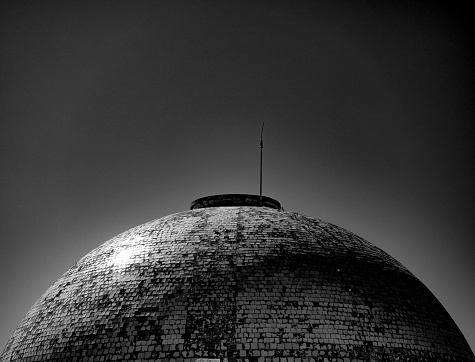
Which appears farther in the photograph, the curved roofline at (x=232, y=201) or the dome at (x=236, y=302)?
the curved roofline at (x=232, y=201)

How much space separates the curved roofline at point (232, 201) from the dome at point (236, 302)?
1.53 metres

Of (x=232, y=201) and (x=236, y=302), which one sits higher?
(x=232, y=201)

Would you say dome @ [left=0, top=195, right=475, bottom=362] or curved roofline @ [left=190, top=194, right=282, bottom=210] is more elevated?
curved roofline @ [left=190, top=194, right=282, bottom=210]

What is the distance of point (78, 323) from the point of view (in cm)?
1709

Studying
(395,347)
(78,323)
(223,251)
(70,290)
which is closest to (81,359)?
(78,323)

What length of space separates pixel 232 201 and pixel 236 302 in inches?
222

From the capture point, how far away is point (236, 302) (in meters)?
16.2

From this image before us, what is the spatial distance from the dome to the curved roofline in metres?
1.53

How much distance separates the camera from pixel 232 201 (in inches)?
840

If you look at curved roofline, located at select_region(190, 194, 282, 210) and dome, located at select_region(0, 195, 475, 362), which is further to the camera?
curved roofline, located at select_region(190, 194, 282, 210)

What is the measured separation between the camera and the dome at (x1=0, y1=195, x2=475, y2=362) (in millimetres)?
15797

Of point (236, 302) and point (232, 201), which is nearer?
point (236, 302)

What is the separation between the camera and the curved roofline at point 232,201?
21344mm

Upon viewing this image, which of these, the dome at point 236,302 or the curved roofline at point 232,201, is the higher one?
the curved roofline at point 232,201
